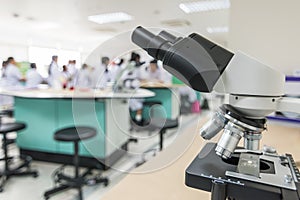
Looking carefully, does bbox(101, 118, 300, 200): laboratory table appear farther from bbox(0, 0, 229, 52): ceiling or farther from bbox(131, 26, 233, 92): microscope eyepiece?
bbox(0, 0, 229, 52): ceiling

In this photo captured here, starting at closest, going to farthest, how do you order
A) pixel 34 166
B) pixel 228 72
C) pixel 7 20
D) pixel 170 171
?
pixel 228 72 < pixel 170 171 < pixel 7 20 < pixel 34 166

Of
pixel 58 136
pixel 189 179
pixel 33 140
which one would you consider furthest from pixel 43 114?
pixel 189 179

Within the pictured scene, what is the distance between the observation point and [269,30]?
5.04ft

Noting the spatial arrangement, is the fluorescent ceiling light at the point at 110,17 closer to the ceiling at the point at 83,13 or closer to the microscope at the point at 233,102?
the ceiling at the point at 83,13

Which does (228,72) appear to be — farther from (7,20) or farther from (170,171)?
(7,20)

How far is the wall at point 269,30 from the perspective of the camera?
57.6 inches

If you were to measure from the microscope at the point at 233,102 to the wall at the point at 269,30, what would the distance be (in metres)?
1.14

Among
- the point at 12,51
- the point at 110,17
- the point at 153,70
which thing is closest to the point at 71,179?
the point at 12,51

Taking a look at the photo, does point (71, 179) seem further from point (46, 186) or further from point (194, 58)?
point (194, 58)

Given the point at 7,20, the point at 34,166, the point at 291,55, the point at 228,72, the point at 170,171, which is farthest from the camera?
the point at 34,166

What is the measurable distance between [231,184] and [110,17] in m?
5.75

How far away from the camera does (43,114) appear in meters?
2.84

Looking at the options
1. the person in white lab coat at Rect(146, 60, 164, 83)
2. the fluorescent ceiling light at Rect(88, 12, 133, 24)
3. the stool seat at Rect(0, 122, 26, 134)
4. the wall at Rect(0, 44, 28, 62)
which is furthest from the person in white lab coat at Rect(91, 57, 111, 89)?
the fluorescent ceiling light at Rect(88, 12, 133, 24)

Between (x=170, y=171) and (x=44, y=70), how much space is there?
1.21 metres
